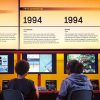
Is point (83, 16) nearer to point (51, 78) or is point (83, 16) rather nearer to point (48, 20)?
point (48, 20)

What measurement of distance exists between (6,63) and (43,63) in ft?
→ 1.91

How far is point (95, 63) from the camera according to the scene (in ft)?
18.6

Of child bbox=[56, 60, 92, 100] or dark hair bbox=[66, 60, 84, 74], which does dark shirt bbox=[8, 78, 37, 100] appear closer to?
child bbox=[56, 60, 92, 100]

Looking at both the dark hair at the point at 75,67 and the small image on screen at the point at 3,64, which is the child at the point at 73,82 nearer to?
the dark hair at the point at 75,67

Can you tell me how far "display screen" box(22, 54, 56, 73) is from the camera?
562cm

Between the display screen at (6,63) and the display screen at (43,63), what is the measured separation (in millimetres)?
278

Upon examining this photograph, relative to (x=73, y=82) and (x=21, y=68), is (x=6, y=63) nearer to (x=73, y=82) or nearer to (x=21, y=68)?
(x=21, y=68)

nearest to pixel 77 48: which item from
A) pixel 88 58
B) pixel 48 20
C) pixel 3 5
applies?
pixel 88 58

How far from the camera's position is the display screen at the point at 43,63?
5.62 metres

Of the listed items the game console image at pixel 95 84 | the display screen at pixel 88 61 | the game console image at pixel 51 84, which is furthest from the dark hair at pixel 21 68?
the game console image at pixel 95 84

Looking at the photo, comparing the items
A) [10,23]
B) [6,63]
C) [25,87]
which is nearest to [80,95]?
[25,87]

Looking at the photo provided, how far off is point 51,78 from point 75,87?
5.55ft

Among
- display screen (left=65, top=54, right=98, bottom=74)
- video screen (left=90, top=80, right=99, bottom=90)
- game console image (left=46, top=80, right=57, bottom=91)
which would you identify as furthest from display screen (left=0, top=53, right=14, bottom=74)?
video screen (left=90, top=80, right=99, bottom=90)

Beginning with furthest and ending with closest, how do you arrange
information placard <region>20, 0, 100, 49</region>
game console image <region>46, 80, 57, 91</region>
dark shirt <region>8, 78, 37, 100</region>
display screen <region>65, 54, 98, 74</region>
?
information placard <region>20, 0, 100, 49</region>, display screen <region>65, 54, 98, 74</region>, game console image <region>46, 80, 57, 91</region>, dark shirt <region>8, 78, 37, 100</region>
